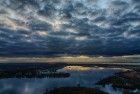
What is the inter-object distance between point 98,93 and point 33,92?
2867 cm

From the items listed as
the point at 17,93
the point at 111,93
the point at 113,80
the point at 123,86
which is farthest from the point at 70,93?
the point at 113,80

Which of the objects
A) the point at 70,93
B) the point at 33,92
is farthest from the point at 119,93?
the point at 33,92

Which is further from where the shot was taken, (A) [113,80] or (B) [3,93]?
(A) [113,80]

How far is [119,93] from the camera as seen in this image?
360 feet

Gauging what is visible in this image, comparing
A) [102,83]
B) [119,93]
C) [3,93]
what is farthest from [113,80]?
[3,93]

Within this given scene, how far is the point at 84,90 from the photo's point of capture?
105 m

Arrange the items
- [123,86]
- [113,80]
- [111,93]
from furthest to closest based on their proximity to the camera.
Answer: [113,80] → [123,86] → [111,93]

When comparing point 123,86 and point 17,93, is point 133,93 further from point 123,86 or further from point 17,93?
point 17,93

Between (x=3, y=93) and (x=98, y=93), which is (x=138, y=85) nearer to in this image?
(x=98, y=93)

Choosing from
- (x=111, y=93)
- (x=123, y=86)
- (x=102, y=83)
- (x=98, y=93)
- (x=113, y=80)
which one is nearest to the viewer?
(x=98, y=93)

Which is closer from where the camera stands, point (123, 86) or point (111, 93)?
point (111, 93)

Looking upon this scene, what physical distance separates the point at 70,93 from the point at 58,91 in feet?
18.4

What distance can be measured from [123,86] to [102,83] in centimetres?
1456

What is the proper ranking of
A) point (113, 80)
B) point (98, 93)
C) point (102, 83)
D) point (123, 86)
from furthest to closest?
point (113, 80) < point (102, 83) < point (123, 86) < point (98, 93)
